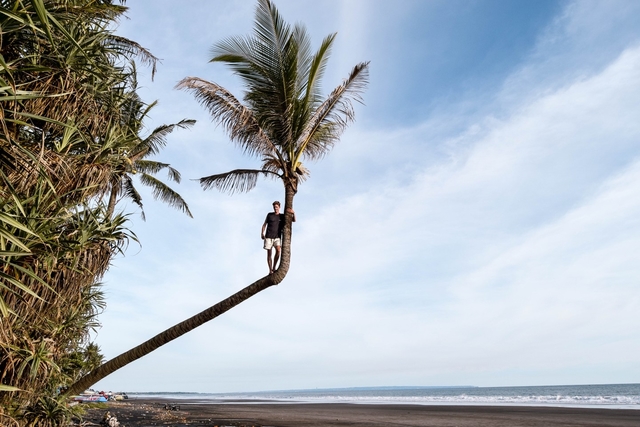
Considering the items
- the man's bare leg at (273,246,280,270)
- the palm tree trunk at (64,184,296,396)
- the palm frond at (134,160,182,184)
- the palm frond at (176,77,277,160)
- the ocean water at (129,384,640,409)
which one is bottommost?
the ocean water at (129,384,640,409)

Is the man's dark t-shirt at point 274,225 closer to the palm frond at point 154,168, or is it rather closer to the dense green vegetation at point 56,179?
the dense green vegetation at point 56,179

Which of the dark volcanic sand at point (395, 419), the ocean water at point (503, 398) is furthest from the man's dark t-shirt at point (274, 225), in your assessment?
the ocean water at point (503, 398)

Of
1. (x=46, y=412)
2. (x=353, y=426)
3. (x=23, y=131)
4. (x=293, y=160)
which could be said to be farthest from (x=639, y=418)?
(x=23, y=131)

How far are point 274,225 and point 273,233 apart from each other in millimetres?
152

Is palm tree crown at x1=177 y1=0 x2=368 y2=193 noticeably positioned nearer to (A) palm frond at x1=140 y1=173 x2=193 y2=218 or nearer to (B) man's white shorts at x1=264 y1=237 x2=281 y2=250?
(B) man's white shorts at x1=264 y1=237 x2=281 y2=250

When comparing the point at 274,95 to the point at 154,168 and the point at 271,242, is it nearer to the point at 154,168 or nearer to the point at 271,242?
the point at 271,242

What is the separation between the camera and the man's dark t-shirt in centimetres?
786

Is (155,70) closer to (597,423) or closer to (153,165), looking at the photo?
(153,165)

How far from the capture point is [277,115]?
8.38 meters

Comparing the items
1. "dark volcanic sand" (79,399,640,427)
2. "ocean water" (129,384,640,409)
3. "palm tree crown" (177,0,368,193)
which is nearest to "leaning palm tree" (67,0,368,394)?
"palm tree crown" (177,0,368,193)

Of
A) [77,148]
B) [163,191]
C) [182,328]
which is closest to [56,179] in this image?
[77,148]

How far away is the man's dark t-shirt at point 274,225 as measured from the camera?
7.86 m

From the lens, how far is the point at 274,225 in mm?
7930

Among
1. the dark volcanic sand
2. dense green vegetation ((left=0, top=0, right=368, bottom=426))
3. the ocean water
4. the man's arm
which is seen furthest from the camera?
the ocean water
